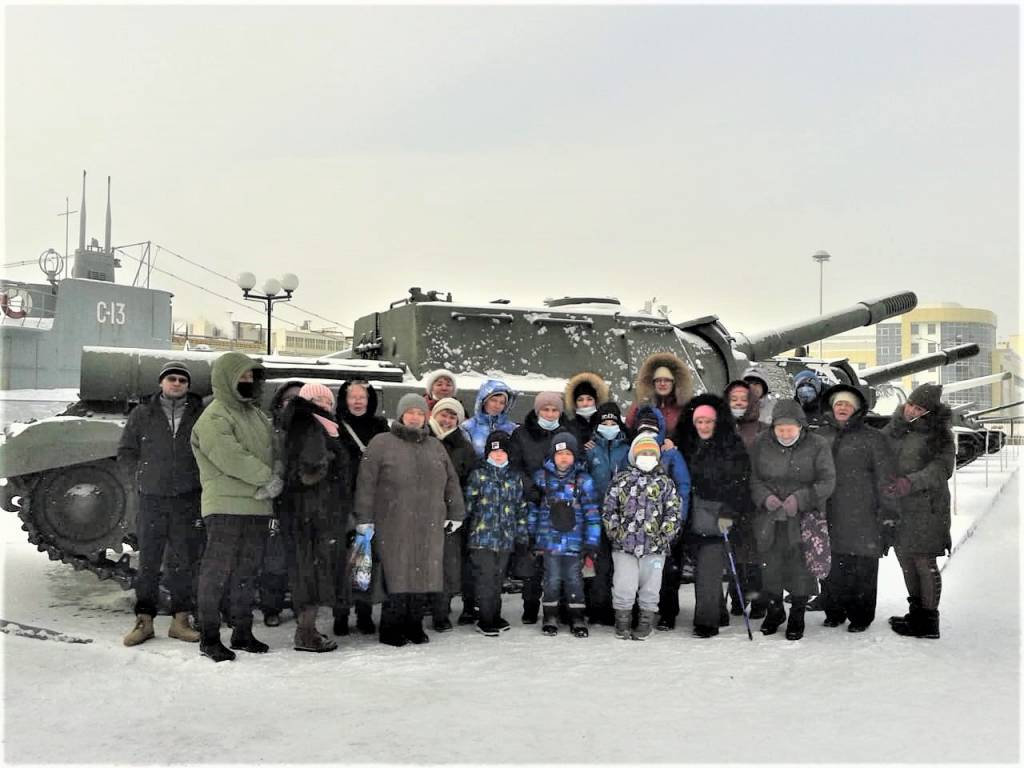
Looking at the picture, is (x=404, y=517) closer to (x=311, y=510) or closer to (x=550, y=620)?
(x=311, y=510)

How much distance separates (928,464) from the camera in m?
6.46

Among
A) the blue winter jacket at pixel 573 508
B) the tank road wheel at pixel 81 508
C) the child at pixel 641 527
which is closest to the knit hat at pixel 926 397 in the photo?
the child at pixel 641 527

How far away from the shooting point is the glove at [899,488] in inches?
251

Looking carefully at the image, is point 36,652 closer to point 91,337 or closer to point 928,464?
point 928,464

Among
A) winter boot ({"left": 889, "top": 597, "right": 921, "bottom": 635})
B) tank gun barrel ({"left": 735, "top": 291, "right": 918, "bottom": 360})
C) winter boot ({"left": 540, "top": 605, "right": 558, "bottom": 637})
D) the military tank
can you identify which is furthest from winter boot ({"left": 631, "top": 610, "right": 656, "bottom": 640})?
tank gun barrel ({"left": 735, "top": 291, "right": 918, "bottom": 360})

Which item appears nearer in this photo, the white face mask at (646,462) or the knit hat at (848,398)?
the white face mask at (646,462)

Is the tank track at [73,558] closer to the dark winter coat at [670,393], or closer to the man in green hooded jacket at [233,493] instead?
the man in green hooded jacket at [233,493]

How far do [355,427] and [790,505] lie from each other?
2883mm

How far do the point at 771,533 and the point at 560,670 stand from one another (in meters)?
1.83

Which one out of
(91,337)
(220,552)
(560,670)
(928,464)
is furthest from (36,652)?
(91,337)

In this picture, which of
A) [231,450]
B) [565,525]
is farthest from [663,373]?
[231,450]

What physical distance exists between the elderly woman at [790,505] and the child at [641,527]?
0.61 metres

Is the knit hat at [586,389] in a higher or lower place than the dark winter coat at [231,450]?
higher

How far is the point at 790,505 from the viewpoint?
6.36 metres
